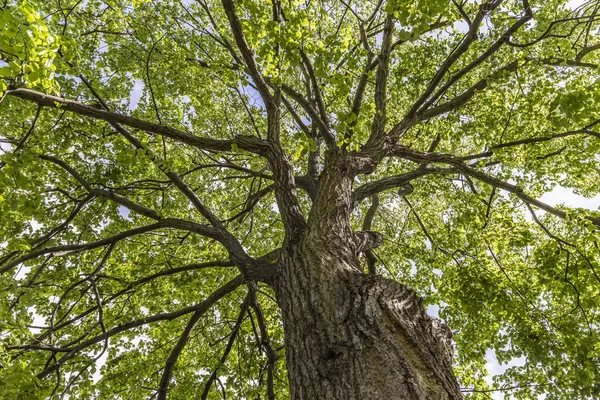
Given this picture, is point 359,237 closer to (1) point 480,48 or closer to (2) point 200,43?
(1) point 480,48

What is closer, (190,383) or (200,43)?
(190,383)

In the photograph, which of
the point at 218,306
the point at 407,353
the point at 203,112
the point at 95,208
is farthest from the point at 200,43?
the point at 407,353

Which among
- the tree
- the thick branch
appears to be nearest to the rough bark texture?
the tree

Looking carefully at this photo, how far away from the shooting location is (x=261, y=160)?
8.40m

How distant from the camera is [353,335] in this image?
2402mm

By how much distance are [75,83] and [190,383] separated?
5629mm

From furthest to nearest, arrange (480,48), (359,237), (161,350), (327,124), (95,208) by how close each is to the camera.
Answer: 1. (161,350)
2. (480,48)
3. (95,208)
4. (327,124)
5. (359,237)

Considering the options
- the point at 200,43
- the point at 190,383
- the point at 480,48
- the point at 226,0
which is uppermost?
the point at 200,43

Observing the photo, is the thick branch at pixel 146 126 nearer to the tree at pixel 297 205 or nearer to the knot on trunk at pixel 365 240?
the tree at pixel 297 205

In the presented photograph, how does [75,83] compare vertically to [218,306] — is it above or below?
above

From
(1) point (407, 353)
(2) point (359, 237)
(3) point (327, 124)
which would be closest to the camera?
(1) point (407, 353)

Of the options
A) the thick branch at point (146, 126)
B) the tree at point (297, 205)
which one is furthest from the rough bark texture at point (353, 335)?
the thick branch at point (146, 126)

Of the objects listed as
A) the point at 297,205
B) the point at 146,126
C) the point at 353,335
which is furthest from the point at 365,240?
the point at 146,126

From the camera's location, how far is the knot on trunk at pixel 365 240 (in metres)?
4.30
